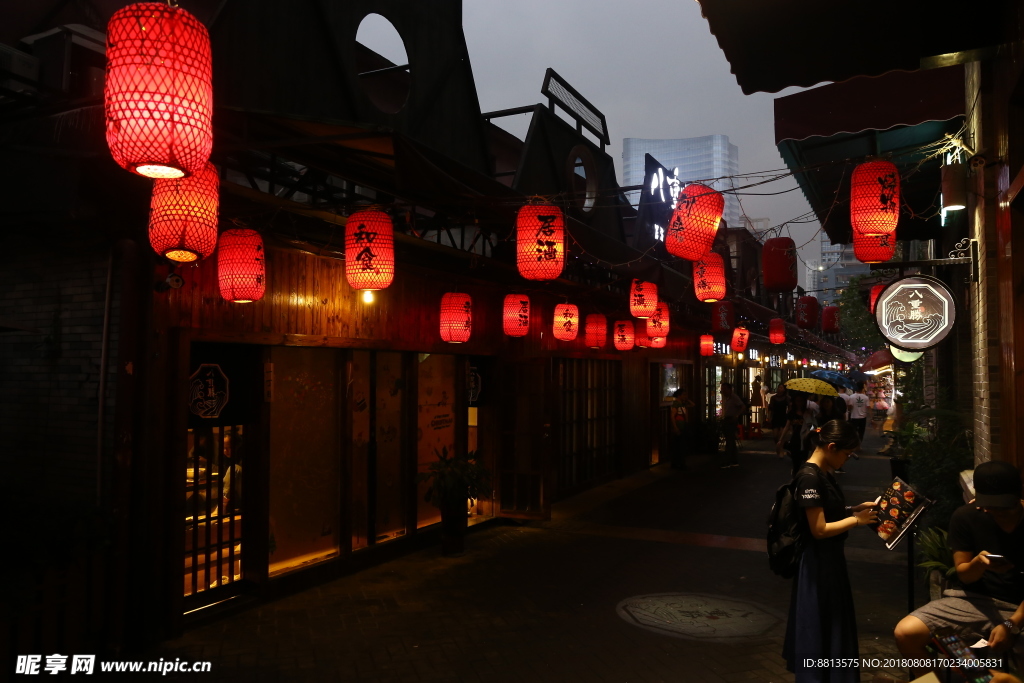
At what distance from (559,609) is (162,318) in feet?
16.2

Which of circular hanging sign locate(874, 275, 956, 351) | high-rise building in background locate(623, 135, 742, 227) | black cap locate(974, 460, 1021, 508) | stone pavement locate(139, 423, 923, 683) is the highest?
high-rise building in background locate(623, 135, 742, 227)

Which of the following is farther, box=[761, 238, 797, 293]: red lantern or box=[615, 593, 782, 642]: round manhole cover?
box=[761, 238, 797, 293]: red lantern

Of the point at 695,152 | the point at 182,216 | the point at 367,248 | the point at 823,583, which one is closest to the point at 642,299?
the point at 367,248

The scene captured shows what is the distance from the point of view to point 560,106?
14.4 m

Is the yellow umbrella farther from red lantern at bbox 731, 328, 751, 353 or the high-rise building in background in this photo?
the high-rise building in background

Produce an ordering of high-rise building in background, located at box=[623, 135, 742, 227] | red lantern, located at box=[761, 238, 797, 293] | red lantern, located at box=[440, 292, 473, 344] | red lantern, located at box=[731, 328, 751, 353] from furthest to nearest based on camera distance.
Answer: high-rise building in background, located at box=[623, 135, 742, 227]
red lantern, located at box=[731, 328, 751, 353]
red lantern, located at box=[761, 238, 797, 293]
red lantern, located at box=[440, 292, 473, 344]

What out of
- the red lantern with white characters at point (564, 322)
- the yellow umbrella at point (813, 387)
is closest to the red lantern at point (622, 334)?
the red lantern with white characters at point (564, 322)

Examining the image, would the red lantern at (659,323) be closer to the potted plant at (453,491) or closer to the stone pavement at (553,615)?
the stone pavement at (553,615)

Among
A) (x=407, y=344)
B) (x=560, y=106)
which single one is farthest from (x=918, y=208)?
(x=407, y=344)

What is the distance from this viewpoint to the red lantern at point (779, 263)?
51.9 ft

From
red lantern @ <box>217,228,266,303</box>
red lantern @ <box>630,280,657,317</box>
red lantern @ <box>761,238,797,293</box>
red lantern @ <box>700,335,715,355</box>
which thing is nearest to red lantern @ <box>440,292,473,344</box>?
red lantern @ <box>217,228,266,303</box>

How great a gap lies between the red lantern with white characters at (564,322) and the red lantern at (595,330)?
2015mm

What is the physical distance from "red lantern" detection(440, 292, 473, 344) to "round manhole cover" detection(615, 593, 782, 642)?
427cm

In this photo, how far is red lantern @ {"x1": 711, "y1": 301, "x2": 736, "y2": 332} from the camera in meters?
20.0
